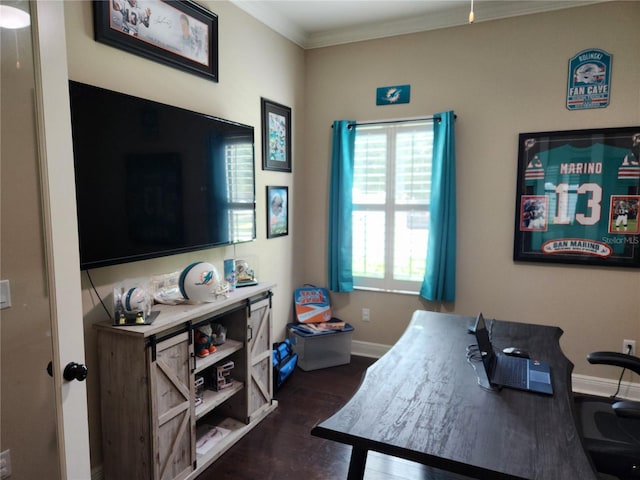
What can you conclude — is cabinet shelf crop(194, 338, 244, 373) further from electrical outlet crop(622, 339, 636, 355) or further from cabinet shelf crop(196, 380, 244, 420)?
electrical outlet crop(622, 339, 636, 355)

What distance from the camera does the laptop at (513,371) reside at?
161 centimetres

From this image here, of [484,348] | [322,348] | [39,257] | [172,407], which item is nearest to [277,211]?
[322,348]

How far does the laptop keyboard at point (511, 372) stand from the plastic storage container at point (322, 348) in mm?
1825

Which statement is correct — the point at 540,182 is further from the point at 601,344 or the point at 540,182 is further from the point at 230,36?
the point at 230,36

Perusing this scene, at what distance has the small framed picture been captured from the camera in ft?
11.1

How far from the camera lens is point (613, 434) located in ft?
5.49

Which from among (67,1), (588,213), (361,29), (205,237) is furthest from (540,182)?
(67,1)

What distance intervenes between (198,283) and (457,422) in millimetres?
1430

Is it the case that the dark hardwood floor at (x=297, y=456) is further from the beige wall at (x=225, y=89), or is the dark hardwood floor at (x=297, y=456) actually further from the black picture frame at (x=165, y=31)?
the black picture frame at (x=165, y=31)

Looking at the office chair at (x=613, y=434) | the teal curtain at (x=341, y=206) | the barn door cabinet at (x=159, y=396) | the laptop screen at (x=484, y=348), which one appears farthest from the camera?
the teal curtain at (x=341, y=206)

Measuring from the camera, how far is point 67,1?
70.7 inches

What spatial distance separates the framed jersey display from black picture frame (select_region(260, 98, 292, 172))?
1887 millimetres

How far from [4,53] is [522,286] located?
340cm

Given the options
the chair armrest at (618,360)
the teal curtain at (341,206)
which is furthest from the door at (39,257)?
the teal curtain at (341,206)
